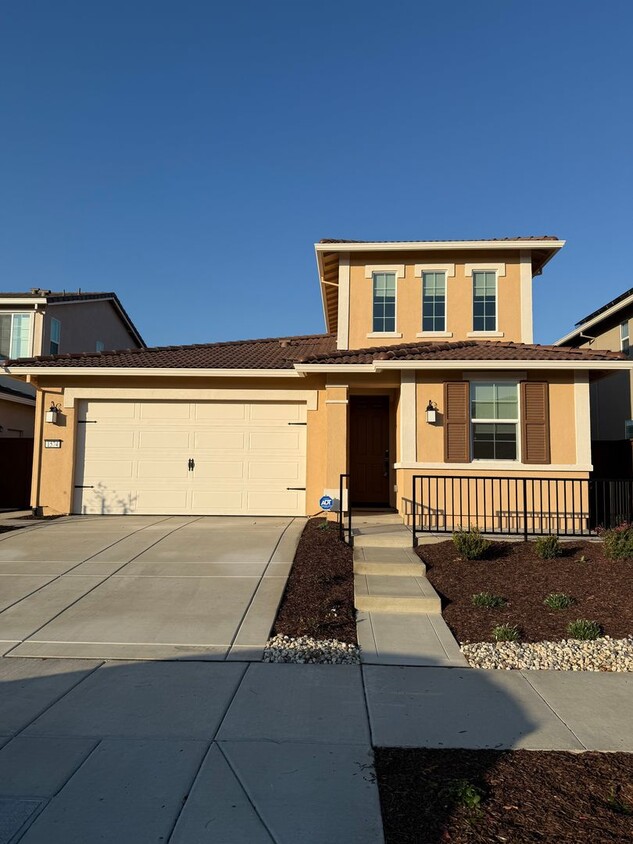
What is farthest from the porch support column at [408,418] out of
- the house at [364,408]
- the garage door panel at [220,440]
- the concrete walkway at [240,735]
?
the concrete walkway at [240,735]

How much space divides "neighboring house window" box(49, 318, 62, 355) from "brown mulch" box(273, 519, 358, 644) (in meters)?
14.2

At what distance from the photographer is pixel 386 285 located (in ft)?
45.2

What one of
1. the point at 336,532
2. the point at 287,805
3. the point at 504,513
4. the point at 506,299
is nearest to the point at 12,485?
the point at 336,532

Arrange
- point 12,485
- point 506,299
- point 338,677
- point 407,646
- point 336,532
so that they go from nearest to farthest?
1. point 338,677
2. point 407,646
3. point 336,532
4. point 506,299
5. point 12,485

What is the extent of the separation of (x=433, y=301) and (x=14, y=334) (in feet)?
45.0

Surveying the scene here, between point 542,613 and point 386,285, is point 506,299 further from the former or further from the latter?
point 542,613

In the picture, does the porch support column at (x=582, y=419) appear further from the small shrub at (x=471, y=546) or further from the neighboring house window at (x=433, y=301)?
the small shrub at (x=471, y=546)

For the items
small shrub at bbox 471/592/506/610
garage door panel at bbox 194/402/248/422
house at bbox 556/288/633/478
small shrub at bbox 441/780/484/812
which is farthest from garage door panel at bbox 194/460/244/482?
small shrub at bbox 441/780/484/812

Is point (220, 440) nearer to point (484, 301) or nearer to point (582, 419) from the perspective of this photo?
point (484, 301)

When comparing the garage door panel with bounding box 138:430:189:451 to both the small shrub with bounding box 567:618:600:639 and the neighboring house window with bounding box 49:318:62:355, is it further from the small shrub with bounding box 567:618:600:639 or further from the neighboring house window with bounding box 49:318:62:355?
the neighboring house window with bounding box 49:318:62:355

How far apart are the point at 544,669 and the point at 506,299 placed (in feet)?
31.8

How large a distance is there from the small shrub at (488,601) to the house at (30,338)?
11873 mm

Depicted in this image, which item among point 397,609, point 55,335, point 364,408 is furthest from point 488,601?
point 55,335

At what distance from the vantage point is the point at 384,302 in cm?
1375
